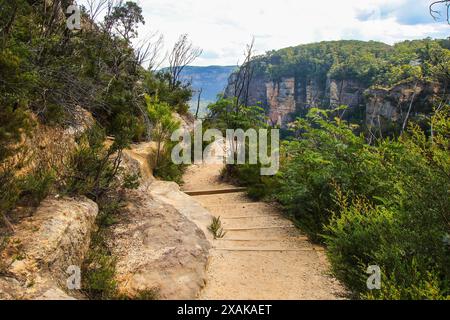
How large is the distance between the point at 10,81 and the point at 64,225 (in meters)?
1.59

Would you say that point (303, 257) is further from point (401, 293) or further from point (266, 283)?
point (401, 293)

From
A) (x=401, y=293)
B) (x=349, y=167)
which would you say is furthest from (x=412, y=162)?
(x=349, y=167)

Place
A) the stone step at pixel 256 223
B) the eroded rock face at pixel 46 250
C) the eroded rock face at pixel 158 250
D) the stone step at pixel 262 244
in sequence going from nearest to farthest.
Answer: the eroded rock face at pixel 46 250 < the eroded rock face at pixel 158 250 < the stone step at pixel 262 244 < the stone step at pixel 256 223

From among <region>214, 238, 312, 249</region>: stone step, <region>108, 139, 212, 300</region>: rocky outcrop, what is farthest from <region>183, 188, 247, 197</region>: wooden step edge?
<region>214, 238, 312, 249</region>: stone step

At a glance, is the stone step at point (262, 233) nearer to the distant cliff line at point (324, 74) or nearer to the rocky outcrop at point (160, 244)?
the rocky outcrop at point (160, 244)

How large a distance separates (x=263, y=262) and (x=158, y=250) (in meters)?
1.46

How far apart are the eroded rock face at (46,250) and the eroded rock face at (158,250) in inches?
21.8

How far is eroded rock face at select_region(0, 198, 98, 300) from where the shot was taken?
2830mm

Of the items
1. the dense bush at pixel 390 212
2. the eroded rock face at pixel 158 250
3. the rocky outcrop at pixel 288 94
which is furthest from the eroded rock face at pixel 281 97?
the eroded rock face at pixel 158 250

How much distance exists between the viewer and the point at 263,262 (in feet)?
15.6

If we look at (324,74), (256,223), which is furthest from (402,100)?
(324,74)

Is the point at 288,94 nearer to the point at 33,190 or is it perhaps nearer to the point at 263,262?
the point at 263,262

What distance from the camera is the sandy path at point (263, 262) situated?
3.97 m

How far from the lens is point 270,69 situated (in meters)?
100
